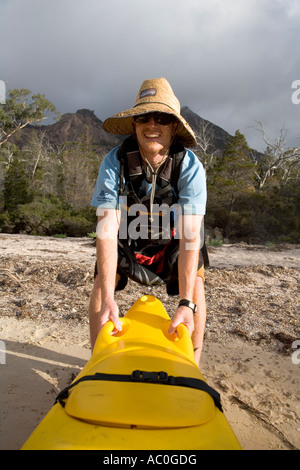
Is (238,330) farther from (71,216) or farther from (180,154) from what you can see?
(71,216)

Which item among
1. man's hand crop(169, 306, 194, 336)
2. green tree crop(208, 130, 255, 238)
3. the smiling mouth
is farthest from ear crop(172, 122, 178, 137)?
green tree crop(208, 130, 255, 238)

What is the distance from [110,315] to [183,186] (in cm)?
98

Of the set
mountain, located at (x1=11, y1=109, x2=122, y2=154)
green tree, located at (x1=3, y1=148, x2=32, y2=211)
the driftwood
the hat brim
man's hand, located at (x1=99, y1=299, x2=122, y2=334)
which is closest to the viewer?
man's hand, located at (x1=99, y1=299, x2=122, y2=334)

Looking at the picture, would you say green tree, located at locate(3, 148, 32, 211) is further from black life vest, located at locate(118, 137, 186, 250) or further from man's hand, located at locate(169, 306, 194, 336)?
man's hand, located at locate(169, 306, 194, 336)

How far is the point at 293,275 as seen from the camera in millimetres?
4828

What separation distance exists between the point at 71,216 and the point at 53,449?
66.6 feet

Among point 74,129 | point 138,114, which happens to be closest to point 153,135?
point 138,114

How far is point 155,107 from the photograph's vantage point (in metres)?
1.95

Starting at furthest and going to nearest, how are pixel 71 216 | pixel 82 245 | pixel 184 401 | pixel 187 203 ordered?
1. pixel 71 216
2. pixel 82 245
3. pixel 187 203
4. pixel 184 401

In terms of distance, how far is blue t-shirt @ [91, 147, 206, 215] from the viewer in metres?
2.01

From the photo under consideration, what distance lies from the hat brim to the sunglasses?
42 millimetres

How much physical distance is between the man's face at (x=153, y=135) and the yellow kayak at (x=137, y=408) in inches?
49.9

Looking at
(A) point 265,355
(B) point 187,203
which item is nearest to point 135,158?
(B) point 187,203

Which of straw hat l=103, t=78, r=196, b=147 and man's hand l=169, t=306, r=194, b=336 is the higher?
straw hat l=103, t=78, r=196, b=147
